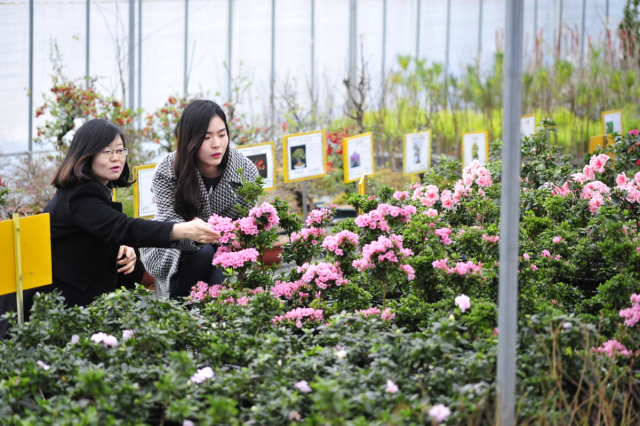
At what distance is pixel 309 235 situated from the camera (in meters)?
2.48

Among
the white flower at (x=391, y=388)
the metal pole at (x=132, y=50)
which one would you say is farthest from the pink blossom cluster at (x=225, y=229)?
the metal pole at (x=132, y=50)

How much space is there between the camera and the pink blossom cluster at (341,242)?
2311 mm

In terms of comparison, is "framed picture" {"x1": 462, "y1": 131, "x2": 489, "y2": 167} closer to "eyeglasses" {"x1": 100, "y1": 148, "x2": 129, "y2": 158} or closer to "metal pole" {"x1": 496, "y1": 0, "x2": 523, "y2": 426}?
"eyeglasses" {"x1": 100, "y1": 148, "x2": 129, "y2": 158}

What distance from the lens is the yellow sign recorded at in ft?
6.32

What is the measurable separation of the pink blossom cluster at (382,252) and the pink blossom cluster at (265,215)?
16.3 inches

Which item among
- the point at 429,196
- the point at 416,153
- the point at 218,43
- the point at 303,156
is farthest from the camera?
the point at 218,43

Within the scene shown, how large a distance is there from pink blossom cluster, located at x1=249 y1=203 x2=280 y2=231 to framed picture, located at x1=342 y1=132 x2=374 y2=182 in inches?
80.7

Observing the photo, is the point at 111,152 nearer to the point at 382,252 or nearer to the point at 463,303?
the point at 382,252

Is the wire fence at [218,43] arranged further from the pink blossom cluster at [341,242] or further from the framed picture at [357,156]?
the pink blossom cluster at [341,242]

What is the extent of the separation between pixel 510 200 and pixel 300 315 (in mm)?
905

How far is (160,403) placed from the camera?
1698 mm

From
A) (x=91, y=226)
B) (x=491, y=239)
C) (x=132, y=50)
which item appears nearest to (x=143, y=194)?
(x=91, y=226)

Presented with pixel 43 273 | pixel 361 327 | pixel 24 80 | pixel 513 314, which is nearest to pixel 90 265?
pixel 43 273

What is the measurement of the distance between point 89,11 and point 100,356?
5473 millimetres
